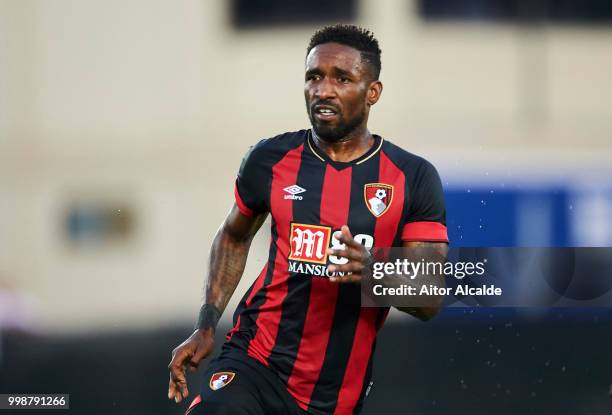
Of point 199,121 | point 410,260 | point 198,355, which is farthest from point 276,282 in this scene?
point 199,121

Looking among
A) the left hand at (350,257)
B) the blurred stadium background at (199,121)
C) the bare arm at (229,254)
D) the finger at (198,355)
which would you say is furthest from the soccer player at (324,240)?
the blurred stadium background at (199,121)

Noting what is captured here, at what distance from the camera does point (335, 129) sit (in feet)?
17.9

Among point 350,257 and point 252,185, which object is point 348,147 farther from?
point 350,257

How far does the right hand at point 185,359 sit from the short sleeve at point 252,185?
0.64 m

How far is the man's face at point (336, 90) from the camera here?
543cm

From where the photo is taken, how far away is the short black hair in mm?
5543

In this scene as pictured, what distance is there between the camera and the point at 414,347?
10922 millimetres

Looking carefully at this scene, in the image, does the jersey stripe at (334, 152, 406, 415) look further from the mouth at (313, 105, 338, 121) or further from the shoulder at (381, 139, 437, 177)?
the mouth at (313, 105, 338, 121)

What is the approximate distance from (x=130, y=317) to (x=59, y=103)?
4.57 metres

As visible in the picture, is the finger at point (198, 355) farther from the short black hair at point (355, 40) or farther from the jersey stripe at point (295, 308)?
the short black hair at point (355, 40)

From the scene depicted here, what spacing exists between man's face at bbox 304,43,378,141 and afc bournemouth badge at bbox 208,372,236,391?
1124 millimetres

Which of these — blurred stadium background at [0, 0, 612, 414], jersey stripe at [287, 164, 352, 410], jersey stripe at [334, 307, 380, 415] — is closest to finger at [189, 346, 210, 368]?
jersey stripe at [287, 164, 352, 410]

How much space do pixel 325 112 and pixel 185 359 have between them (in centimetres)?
123

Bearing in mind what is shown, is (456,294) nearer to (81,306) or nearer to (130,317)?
(130,317)
